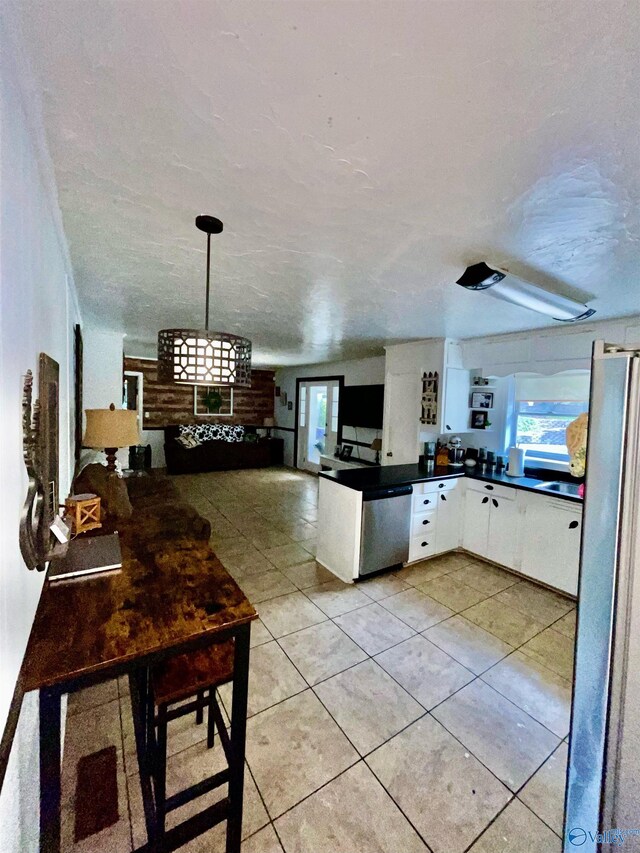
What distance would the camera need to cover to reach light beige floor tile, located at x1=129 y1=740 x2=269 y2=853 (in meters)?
1.22

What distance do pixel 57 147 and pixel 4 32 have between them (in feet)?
1.48

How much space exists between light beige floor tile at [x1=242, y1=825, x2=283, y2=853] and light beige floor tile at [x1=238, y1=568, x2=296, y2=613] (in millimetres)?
1431

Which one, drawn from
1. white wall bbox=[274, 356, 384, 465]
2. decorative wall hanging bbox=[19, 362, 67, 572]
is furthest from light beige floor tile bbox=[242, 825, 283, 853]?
white wall bbox=[274, 356, 384, 465]

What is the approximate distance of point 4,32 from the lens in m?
0.66

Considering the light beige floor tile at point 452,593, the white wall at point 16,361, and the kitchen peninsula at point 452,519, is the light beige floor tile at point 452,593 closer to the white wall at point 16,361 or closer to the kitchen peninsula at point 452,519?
the kitchen peninsula at point 452,519

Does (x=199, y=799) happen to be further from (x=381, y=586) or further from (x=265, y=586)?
(x=381, y=586)

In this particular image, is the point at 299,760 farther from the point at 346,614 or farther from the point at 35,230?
the point at 35,230

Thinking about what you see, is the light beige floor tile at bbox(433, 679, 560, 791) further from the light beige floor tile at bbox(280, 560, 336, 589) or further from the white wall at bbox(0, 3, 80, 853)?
the white wall at bbox(0, 3, 80, 853)

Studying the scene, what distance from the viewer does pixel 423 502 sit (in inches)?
130

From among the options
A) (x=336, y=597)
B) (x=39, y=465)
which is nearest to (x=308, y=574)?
(x=336, y=597)

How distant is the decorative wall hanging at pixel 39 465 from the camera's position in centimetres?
86

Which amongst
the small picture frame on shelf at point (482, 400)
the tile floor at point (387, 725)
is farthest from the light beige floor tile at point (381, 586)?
the small picture frame on shelf at point (482, 400)

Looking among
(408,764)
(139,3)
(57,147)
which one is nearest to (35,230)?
(57,147)

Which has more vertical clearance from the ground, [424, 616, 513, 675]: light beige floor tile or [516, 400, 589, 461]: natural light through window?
[516, 400, 589, 461]: natural light through window
